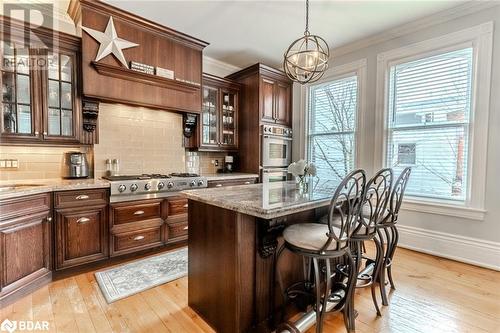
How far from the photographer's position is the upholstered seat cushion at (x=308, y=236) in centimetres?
144

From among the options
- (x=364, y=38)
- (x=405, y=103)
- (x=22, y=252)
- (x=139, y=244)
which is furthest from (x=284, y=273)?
(x=364, y=38)

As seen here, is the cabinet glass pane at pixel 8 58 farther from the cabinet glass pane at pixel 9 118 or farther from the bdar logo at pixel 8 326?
the bdar logo at pixel 8 326

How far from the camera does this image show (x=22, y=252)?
2027 millimetres

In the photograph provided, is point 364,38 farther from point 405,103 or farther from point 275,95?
point 275,95

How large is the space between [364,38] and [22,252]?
4.74 metres

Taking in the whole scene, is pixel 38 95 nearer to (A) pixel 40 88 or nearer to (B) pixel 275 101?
(A) pixel 40 88

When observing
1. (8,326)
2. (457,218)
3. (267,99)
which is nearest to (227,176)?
(267,99)

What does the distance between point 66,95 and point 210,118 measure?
192cm

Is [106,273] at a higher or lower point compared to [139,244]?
lower

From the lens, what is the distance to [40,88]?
2.52 m

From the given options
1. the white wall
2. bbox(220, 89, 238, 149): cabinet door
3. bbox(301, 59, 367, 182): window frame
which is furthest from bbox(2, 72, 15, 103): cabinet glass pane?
the white wall

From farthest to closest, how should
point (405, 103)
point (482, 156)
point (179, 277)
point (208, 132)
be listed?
1. point (208, 132)
2. point (405, 103)
3. point (482, 156)
4. point (179, 277)

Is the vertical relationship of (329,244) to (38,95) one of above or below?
below

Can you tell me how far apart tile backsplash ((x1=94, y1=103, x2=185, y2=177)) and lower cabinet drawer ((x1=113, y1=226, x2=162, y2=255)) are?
0.93m
